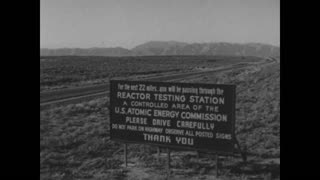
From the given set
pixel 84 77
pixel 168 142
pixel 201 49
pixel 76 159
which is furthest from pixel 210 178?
pixel 84 77

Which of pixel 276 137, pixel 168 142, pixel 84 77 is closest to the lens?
pixel 168 142

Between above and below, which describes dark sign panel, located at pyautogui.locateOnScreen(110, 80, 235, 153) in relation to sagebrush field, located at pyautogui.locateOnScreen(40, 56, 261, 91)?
below

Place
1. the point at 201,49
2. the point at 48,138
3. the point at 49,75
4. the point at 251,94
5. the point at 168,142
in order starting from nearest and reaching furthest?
the point at 168,142 < the point at 48,138 < the point at 251,94 < the point at 201,49 < the point at 49,75

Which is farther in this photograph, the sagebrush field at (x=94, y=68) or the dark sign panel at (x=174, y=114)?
the sagebrush field at (x=94, y=68)

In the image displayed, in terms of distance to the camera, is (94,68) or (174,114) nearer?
(174,114)

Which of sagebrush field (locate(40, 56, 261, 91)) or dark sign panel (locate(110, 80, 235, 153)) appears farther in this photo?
sagebrush field (locate(40, 56, 261, 91))

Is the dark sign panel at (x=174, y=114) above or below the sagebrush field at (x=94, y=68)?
below

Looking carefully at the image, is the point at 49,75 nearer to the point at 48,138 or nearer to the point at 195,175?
the point at 48,138
